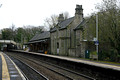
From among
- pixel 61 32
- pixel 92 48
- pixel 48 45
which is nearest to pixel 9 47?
pixel 48 45

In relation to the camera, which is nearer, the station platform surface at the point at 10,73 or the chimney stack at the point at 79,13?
the station platform surface at the point at 10,73

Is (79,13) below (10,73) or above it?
above

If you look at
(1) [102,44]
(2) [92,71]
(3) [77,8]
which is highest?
(3) [77,8]

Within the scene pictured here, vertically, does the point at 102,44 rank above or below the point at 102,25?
below

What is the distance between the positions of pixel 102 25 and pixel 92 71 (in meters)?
14.1

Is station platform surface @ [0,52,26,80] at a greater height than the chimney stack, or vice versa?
the chimney stack

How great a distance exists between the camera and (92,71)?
525 inches

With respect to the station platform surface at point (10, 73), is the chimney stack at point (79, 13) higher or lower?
higher

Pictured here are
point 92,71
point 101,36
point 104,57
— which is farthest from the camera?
point 101,36

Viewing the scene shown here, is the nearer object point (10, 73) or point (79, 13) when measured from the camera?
point (10, 73)

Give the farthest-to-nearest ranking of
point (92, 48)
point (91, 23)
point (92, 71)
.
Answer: point (92, 48) < point (91, 23) < point (92, 71)

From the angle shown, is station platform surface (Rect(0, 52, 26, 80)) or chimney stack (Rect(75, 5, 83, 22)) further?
chimney stack (Rect(75, 5, 83, 22))

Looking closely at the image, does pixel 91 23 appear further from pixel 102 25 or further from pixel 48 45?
pixel 48 45

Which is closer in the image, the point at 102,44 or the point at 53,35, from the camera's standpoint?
the point at 102,44
